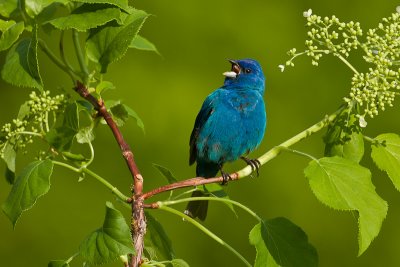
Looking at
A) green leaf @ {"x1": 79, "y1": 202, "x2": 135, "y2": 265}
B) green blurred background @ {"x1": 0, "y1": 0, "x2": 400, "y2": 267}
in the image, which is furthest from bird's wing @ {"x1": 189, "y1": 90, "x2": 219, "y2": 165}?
green blurred background @ {"x1": 0, "y1": 0, "x2": 400, "y2": 267}

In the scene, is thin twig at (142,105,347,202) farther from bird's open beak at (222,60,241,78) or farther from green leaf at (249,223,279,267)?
bird's open beak at (222,60,241,78)

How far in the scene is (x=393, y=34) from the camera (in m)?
1.62

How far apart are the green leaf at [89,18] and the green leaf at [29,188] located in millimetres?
256

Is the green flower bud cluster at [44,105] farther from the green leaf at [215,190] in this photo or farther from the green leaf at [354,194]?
the green leaf at [354,194]

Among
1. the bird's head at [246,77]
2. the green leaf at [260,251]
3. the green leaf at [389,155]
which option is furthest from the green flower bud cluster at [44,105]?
the bird's head at [246,77]

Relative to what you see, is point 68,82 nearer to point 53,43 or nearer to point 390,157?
point 53,43

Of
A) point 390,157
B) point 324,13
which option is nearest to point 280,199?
point 324,13

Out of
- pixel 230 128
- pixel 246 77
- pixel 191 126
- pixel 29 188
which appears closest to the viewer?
pixel 29 188

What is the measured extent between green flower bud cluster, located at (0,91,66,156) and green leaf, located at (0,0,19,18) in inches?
8.3

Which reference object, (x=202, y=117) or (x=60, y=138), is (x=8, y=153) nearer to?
(x=60, y=138)

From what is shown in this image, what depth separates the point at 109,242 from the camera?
1.39 m

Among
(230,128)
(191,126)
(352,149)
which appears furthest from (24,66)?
(191,126)

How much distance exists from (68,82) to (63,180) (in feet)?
1.82

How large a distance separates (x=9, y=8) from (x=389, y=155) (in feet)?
2.84
